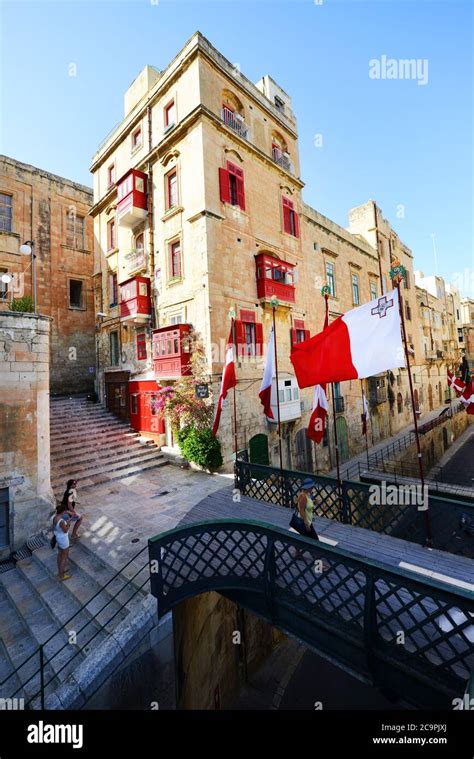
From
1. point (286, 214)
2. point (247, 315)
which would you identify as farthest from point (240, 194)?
point (247, 315)

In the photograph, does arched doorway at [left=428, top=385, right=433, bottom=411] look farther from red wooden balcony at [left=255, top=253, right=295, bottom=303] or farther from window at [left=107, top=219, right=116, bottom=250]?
window at [left=107, top=219, right=116, bottom=250]

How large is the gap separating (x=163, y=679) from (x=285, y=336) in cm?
1391

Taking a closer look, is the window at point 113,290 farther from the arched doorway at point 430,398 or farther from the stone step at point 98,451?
the arched doorway at point 430,398

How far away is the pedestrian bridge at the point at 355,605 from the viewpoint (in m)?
3.55

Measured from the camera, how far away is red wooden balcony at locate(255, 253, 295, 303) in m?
15.1

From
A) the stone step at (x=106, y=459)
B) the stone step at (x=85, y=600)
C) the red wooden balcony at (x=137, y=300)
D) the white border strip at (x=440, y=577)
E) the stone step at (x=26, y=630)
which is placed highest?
the red wooden balcony at (x=137, y=300)

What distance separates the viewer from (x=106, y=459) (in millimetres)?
12922

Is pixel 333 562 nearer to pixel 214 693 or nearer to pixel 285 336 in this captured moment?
pixel 214 693

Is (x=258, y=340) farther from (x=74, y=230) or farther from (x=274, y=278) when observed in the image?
(x=74, y=230)

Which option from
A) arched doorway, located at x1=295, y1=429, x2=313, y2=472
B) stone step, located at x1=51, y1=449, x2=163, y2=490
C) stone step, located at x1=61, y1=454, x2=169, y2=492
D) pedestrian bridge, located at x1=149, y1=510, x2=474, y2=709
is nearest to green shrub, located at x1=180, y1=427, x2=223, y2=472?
stone step, located at x1=61, y1=454, x2=169, y2=492

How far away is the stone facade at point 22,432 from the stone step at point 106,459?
2.71 m

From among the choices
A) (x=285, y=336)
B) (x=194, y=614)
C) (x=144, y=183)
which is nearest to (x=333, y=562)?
(x=194, y=614)

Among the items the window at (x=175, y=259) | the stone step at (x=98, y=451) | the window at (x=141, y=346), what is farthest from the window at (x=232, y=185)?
the stone step at (x=98, y=451)

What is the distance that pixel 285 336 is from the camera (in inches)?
656
